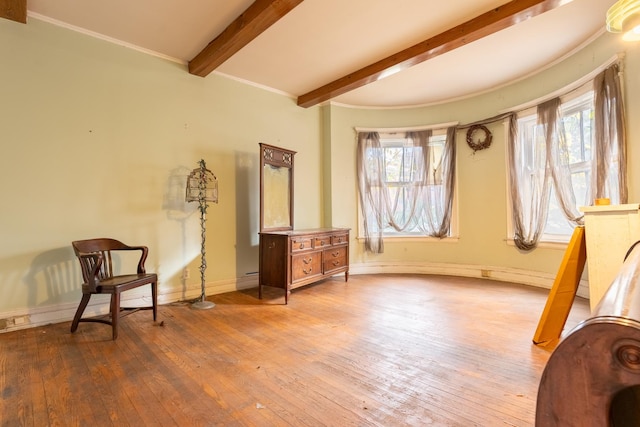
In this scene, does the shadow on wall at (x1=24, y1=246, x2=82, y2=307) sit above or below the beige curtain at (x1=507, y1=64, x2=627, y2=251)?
below

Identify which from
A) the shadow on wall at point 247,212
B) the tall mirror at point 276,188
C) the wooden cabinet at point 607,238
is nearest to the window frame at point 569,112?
the wooden cabinet at point 607,238

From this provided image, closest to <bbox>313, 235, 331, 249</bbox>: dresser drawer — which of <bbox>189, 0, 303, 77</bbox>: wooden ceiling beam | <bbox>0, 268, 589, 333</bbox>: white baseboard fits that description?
<bbox>0, 268, 589, 333</bbox>: white baseboard

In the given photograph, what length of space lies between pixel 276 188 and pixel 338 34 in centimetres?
189

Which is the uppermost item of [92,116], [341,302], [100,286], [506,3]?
[506,3]

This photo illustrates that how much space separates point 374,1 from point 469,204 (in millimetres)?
3247

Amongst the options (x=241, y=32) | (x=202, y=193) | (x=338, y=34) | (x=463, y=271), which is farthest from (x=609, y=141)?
(x=202, y=193)

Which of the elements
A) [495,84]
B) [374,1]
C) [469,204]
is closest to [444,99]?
[495,84]

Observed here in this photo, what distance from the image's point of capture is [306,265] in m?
3.58

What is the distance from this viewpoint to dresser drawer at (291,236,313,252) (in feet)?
11.1

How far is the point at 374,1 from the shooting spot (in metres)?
2.53

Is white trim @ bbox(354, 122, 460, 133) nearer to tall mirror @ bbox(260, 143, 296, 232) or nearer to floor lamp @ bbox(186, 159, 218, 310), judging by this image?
tall mirror @ bbox(260, 143, 296, 232)

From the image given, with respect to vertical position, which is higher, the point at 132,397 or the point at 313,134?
the point at 313,134

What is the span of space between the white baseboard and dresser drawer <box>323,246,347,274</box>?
2.27ft

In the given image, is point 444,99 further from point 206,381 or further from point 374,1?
point 206,381
